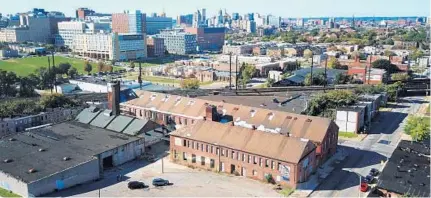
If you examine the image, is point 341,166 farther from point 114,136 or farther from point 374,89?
point 374,89

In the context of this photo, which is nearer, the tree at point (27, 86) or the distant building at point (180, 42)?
the tree at point (27, 86)

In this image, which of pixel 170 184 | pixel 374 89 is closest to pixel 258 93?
pixel 374 89

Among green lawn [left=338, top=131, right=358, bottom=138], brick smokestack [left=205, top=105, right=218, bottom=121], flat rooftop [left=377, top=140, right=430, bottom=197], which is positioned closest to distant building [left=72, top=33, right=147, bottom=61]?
brick smokestack [left=205, top=105, right=218, bottom=121]

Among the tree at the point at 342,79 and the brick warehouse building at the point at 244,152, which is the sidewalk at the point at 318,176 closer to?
the brick warehouse building at the point at 244,152

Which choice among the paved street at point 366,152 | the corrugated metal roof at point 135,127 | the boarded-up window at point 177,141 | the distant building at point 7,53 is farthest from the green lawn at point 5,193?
the distant building at point 7,53

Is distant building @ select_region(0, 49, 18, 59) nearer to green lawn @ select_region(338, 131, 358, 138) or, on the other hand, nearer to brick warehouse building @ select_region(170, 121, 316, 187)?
brick warehouse building @ select_region(170, 121, 316, 187)

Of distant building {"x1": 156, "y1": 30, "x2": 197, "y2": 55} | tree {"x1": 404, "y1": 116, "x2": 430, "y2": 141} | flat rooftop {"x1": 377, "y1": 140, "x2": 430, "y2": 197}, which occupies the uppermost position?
distant building {"x1": 156, "y1": 30, "x2": 197, "y2": 55}
